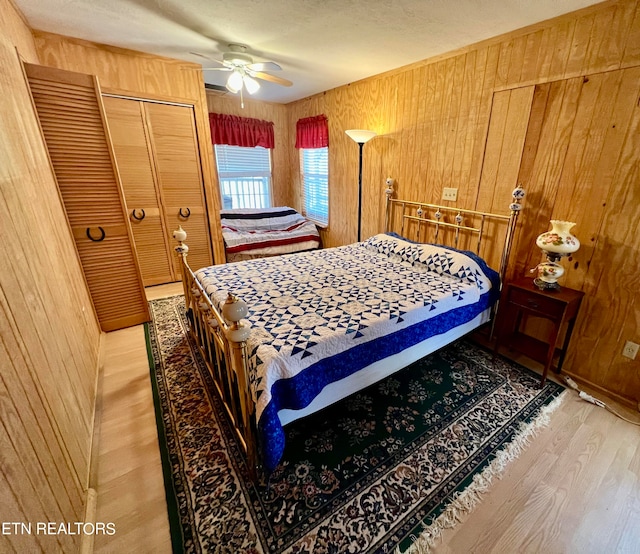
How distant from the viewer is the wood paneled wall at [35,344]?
0.89 metres

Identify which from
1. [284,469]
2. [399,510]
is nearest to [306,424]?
[284,469]

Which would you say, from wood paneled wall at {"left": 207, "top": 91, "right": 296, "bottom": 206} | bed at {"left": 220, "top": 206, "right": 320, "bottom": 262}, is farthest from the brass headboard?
wood paneled wall at {"left": 207, "top": 91, "right": 296, "bottom": 206}

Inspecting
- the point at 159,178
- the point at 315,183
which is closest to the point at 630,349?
the point at 315,183

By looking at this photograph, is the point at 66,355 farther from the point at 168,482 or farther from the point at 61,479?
the point at 168,482

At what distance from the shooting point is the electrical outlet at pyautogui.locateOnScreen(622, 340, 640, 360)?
73.9 inches

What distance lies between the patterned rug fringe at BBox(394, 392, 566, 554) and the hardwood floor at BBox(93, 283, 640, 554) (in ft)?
0.08

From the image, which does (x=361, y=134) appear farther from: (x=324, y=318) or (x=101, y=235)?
(x=101, y=235)

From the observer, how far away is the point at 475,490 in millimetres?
1413

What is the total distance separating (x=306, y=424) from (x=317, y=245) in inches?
123

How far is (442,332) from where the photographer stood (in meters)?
2.00

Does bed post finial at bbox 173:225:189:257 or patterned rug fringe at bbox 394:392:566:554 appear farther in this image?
bed post finial at bbox 173:225:189:257

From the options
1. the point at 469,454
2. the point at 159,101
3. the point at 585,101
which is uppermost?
the point at 159,101

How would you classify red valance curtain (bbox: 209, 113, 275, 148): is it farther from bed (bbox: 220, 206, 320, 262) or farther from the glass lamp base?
the glass lamp base

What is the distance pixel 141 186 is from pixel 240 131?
1983 millimetres
